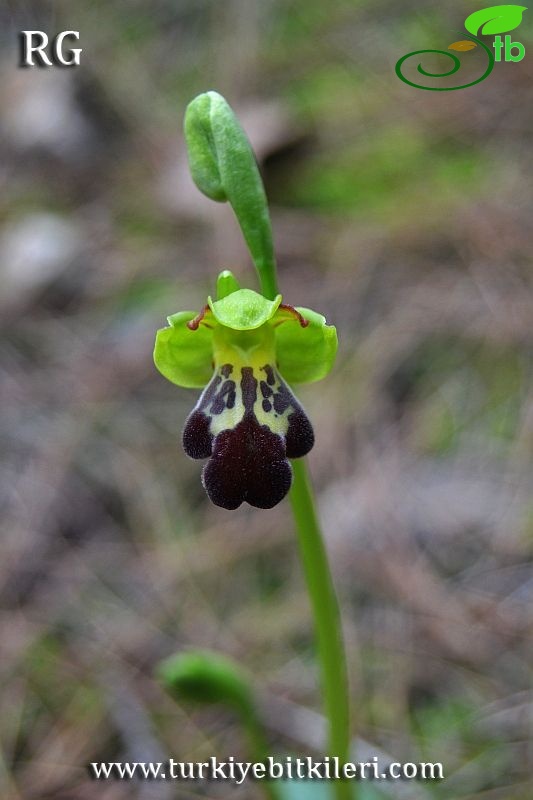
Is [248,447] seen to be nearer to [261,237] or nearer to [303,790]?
[261,237]

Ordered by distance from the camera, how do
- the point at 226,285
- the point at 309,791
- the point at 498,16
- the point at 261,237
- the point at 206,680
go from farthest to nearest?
the point at 498,16, the point at 309,791, the point at 206,680, the point at 226,285, the point at 261,237

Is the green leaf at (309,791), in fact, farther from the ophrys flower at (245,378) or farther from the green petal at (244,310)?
the green petal at (244,310)

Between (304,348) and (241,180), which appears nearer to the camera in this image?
(241,180)

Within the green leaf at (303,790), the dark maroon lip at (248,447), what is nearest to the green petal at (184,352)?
the dark maroon lip at (248,447)

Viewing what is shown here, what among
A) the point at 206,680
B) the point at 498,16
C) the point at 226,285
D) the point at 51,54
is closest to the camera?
the point at 226,285

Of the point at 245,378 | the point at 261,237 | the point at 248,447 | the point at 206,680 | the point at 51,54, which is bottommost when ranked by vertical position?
the point at 206,680

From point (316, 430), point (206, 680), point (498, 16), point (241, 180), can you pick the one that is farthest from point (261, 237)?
point (498, 16)

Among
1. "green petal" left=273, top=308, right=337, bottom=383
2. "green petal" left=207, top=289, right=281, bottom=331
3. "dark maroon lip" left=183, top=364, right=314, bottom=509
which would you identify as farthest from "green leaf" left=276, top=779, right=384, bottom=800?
"green petal" left=207, top=289, right=281, bottom=331
